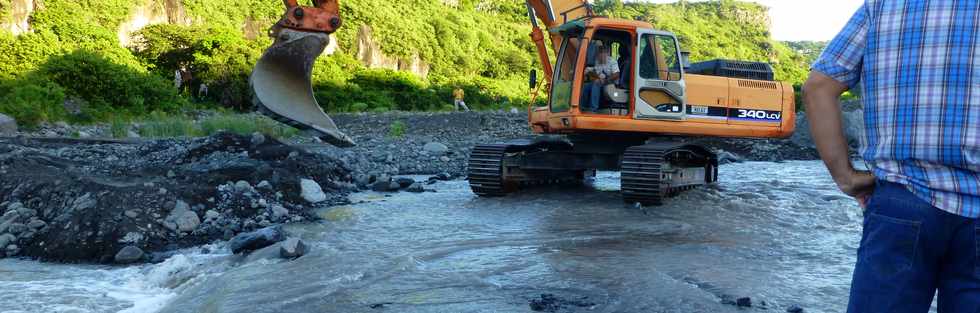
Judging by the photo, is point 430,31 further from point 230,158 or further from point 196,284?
point 196,284

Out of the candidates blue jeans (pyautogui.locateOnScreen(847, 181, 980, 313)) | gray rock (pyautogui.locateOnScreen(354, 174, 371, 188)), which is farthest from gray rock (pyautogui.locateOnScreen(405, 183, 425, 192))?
blue jeans (pyautogui.locateOnScreen(847, 181, 980, 313))

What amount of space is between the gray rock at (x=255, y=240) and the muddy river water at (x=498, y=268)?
89 mm

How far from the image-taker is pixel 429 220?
7164mm

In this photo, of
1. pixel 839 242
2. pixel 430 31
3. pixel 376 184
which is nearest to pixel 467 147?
pixel 376 184

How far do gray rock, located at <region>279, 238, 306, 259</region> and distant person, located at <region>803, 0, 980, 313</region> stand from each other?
158 inches

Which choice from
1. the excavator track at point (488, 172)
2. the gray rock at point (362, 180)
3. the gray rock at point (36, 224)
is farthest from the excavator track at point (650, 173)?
the gray rock at point (36, 224)

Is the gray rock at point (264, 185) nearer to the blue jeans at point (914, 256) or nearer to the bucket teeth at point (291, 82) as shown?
the bucket teeth at point (291, 82)

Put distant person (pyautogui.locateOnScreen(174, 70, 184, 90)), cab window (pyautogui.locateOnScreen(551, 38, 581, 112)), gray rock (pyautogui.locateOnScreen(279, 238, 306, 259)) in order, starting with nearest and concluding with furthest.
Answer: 1. gray rock (pyautogui.locateOnScreen(279, 238, 306, 259))
2. cab window (pyautogui.locateOnScreen(551, 38, 581, 112))
3. distant person (pyautogui.locateOnScreen(174, 70, 184, 90))

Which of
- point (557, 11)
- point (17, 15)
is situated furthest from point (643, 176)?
point (17, 15)

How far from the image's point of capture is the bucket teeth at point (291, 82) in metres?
6.75

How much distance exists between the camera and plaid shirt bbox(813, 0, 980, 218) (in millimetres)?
1786

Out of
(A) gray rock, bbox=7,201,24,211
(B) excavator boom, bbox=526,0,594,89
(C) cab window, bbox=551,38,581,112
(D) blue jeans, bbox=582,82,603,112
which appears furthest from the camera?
(B) excavator boom, bbox=526,0,594,89

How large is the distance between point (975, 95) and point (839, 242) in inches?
189

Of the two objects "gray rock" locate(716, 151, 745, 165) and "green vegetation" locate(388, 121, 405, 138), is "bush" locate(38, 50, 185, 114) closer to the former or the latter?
"green vegetation" locate(388, 121, 405, 138)
